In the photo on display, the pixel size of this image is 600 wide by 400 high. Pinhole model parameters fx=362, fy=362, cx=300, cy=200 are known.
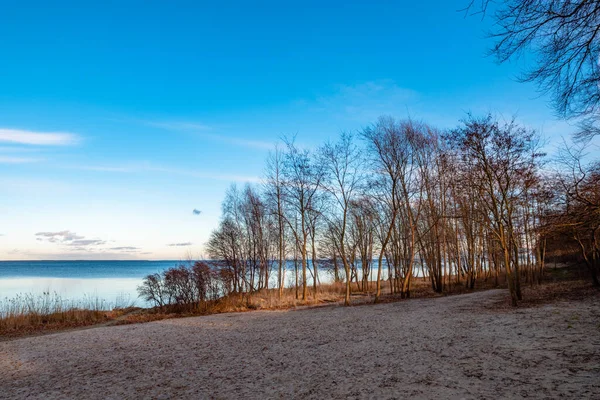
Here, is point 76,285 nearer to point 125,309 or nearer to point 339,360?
point 125,309

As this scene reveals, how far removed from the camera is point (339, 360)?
25.5ft

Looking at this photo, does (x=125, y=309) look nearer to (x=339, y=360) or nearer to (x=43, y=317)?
(x=43, y=317)

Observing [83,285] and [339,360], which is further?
[83,285]

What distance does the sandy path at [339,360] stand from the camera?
18.9 feet

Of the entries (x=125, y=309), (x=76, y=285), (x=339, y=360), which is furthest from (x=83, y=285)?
(x=339, y=360)

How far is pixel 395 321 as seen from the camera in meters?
12.4

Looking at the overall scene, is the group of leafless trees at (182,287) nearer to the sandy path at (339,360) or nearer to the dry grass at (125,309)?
the dry grass at (125,309)

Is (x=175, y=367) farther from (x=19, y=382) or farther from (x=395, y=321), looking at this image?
(x=395, y=321)

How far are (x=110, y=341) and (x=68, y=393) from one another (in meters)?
5.21

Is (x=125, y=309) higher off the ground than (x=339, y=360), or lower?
lower

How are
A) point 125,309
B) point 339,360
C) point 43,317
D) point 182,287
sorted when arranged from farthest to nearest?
point 125,309 → point 182,287 → point 43,317 → point 339,360

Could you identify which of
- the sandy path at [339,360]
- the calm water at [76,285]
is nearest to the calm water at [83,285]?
the calm water at [76,285]

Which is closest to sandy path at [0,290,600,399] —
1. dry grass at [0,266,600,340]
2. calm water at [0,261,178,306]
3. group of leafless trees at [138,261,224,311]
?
dry grass at [0,266,600,340]

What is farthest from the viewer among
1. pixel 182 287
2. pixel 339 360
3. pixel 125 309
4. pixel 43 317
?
pixel 125 309
